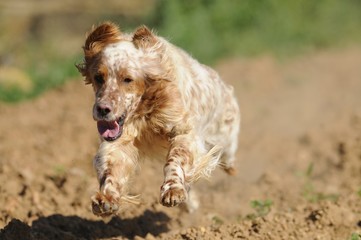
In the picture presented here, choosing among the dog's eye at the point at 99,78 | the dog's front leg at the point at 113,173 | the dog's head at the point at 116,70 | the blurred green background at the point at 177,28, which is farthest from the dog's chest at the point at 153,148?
the blurred green background at the point at 177,28

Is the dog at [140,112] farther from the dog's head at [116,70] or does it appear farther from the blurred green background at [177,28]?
Result: the blurred green background at [177,28]

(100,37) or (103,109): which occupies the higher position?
(100,37)

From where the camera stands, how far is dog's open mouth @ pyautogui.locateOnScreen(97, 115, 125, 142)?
5.38 m

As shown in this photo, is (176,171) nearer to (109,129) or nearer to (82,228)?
(109,129)

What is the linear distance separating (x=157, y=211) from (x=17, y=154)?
8.08 ft

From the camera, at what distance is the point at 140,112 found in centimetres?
566

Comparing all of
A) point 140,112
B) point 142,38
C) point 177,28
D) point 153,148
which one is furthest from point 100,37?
point 177,28

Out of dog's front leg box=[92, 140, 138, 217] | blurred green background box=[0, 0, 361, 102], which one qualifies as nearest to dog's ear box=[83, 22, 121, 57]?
dog's front leg box=[92, 140, 138, 217]

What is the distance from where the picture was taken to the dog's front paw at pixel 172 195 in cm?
506

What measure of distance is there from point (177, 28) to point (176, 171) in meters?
10.9

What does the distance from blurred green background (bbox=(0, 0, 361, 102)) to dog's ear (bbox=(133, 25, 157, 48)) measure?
7.34m

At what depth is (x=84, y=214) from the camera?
682 cm

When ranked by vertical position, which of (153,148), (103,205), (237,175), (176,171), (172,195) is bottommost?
(103,205)

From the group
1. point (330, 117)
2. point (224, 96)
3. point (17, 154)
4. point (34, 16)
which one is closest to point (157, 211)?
point (224, 96)
